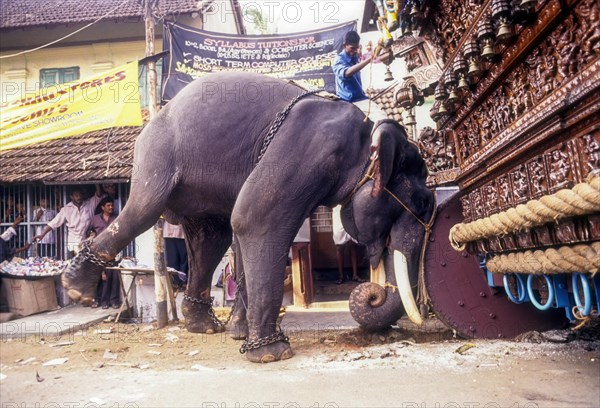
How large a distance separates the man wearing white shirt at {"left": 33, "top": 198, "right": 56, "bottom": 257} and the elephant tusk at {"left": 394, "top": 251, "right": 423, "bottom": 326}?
24.7 ft

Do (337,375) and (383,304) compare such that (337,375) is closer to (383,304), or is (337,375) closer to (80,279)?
(383,304)

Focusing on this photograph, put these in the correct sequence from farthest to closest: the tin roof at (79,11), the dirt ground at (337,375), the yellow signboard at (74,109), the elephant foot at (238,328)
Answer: the tin roof at (79,11) → the yellow signboard at (74,109) → the elephant foot at (238,328) → the dirt ground at (337,375)

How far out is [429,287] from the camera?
3.80m

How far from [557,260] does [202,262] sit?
3318mm

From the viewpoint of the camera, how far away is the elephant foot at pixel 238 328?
437 cm

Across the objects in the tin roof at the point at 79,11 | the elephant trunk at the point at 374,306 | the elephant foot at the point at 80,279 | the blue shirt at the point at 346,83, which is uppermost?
the tin roof at the point at 79,11

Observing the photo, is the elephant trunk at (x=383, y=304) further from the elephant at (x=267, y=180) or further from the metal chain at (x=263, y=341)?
the metal chain at (x=263, y=341)

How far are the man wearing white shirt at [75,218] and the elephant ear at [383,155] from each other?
6322 millimetres

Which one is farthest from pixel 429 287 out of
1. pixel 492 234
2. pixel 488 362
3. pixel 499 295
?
pixel 492 234

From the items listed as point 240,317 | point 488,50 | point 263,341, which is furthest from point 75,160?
point 488,50

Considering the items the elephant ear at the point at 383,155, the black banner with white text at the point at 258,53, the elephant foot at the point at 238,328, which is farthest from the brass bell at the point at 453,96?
the black banner with white text at the point at 258,53

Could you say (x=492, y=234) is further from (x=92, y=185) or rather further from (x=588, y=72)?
(x=92, y=185)

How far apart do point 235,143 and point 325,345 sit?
1776 millimetres

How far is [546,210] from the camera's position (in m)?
2.03
